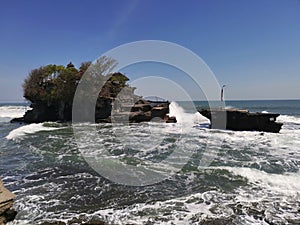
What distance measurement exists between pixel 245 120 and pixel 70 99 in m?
21.2

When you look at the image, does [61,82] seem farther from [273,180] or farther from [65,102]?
[273,180]

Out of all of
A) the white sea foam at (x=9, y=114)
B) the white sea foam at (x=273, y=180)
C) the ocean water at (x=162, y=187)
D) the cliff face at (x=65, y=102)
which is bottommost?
the white sea foam at (x=273, y=180)

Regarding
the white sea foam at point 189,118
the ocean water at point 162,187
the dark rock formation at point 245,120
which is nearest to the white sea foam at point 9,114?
the white sea foam at point 189,118

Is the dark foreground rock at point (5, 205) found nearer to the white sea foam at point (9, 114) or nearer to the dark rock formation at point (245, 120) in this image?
the dark rock formation at point (245, 120)

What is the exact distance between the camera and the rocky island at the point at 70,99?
29484 mm

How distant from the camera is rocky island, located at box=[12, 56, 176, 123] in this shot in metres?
29.5

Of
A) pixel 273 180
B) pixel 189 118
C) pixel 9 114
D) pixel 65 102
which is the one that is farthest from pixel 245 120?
pixel 9 114

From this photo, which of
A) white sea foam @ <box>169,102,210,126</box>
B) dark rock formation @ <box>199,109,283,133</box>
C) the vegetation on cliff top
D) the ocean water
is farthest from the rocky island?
the ocean water

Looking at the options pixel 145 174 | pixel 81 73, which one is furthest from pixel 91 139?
pixel 81 73

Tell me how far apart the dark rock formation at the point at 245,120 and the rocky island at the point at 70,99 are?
6.24 metres

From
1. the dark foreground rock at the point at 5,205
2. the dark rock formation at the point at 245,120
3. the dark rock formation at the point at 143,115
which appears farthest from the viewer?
the dark rock formation at the point at 143,115

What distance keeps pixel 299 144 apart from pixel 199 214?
13.0 meters

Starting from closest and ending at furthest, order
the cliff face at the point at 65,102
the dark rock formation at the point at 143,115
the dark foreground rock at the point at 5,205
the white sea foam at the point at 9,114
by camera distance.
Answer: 1. the dark foreground rock at the point at 5,205
2. the dark rock formation at the point at 143,115
3. the cliff face at the point at 65,102
4. the white sea foam at the point at 9,114

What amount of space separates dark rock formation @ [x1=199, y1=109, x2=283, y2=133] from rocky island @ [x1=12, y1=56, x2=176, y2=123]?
624cm
